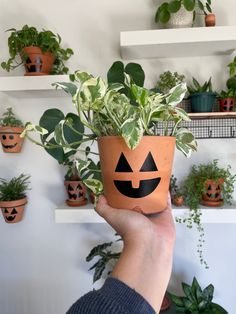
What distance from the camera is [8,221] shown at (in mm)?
1379

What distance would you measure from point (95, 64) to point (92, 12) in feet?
0.96

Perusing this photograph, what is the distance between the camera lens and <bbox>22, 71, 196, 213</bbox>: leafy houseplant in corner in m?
0.57

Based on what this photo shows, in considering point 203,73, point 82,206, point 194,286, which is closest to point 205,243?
point 194,286

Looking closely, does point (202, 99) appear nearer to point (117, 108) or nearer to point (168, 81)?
point (168, 81)

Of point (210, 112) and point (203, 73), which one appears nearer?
point (210, 112)

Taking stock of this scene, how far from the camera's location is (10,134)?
1340 millimetres

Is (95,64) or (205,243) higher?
(95,64)

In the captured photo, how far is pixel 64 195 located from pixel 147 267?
3.39 feet

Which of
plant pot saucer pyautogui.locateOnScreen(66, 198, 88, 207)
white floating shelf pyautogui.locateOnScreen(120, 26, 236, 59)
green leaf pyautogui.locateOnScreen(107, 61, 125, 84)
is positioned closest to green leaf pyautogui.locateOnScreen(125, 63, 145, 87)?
green leaf pyautogui.locateOnScreen(107, 61, 125, 84)

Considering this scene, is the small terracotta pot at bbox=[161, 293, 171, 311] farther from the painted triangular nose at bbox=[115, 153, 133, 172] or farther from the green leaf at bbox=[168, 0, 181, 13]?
the green leaf at bbox=[168, 0, 181, 13]

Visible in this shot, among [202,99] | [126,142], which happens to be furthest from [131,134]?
[202,99]

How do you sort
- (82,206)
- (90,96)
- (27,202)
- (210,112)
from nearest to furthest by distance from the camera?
(90,96), (210,112), (82,206), (27,202)

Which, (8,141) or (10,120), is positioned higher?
(10,120)

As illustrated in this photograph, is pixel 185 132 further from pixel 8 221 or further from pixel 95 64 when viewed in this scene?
pixel 8 221
